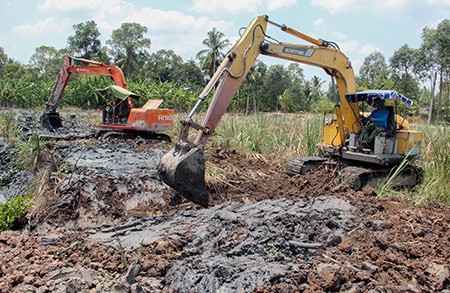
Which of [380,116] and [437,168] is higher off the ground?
[380,116]

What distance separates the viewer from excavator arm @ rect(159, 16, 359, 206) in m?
5.43

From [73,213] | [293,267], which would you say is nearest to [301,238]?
[293,267]

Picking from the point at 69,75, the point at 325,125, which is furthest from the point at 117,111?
the point at 325,125

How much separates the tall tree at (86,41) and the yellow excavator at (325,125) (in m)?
43.1

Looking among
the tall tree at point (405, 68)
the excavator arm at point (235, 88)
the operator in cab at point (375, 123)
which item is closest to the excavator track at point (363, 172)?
the operator in cab at point (375, 123)

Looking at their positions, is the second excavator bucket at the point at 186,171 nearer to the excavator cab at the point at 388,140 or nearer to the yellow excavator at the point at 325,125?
the yellow excavator at the point at 325,125

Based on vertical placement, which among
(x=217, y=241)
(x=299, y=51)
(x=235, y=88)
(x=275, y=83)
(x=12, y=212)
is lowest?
(x=12, y=212)

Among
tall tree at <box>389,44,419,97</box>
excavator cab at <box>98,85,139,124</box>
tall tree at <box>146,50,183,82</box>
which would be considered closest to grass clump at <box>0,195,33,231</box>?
excavator cab at <box>98,85,139,124</box>

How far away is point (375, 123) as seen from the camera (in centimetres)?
759

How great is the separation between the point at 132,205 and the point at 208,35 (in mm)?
38296

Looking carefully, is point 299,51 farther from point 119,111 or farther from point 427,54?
point 427,54

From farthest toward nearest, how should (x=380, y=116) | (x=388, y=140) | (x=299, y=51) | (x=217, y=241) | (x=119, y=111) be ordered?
1. (x=119, y=111)
2. (x=380, y=116)
3. (x=388, y=140)
4. (x=299, y=51)
5. (x=217, y=241)

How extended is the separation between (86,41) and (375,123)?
149ft

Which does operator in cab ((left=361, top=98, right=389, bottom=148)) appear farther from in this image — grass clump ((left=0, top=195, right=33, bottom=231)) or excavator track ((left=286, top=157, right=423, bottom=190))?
grass clump ((left=0, top=195, right=33, bottom=231))
